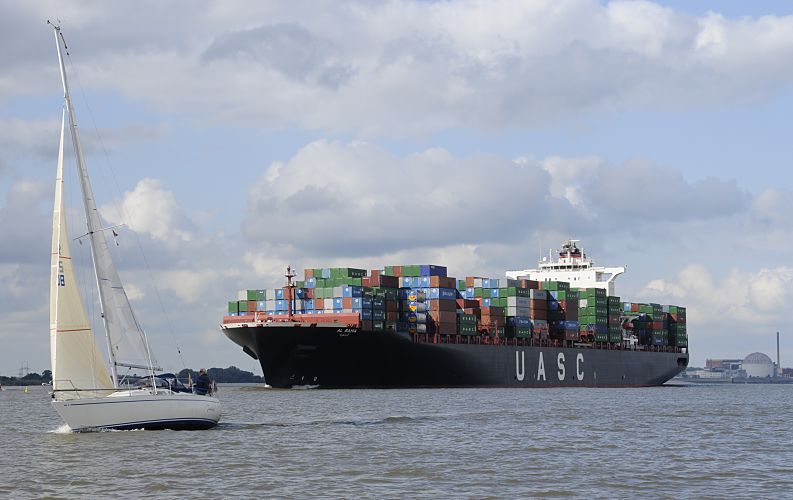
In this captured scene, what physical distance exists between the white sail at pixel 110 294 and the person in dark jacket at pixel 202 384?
118 inches

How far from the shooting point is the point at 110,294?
32.0m

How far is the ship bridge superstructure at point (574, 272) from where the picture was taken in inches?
4205

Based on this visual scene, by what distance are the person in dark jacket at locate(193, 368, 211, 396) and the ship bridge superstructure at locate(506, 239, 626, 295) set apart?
75.0 metres

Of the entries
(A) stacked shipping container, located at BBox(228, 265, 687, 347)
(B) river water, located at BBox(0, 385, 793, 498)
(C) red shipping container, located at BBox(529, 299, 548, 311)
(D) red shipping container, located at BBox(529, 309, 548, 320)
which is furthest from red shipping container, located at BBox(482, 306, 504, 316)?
(B) river water, located at BBox(0, 385, 793, 498)

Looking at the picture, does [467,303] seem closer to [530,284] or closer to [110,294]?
[530,284]

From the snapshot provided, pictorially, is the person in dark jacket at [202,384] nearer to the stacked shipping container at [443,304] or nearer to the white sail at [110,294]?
the white sail at [110,294]

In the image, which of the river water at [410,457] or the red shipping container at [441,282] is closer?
the river water at [410,457]

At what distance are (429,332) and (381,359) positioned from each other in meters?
5.92

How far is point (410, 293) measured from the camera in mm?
77250

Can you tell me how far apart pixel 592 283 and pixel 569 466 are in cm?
8074

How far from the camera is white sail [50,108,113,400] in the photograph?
1236 inches

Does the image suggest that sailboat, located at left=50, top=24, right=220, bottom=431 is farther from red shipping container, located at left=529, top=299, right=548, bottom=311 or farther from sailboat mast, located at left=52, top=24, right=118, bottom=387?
red shipping container, located at left=529, top=299, right=548, bottom=311

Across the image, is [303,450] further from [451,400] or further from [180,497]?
[451,400]

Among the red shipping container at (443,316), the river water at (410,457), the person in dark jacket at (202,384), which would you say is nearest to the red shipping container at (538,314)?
the red shipping container at (443,316)
